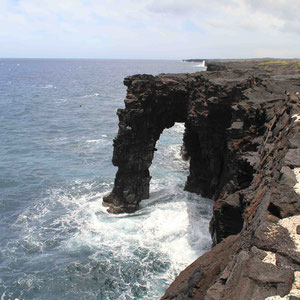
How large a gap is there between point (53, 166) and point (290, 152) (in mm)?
39872

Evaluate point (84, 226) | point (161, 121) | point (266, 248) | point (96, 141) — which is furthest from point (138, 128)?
→ point (96, 141)

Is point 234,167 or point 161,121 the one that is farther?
point 161,121

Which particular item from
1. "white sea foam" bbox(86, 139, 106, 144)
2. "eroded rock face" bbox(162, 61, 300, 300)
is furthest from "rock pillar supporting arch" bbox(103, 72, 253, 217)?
"white sea foam" bbox(86, 139, 106, 144)

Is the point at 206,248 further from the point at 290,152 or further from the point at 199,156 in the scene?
the point at 290,152

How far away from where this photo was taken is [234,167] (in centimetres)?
2027

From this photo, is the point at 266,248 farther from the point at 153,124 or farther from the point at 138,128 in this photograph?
the point at 153,124

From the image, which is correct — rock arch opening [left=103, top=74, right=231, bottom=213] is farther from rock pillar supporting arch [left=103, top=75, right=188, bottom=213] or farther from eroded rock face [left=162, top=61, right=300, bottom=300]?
eroded rock face [left=162, top=61, right=300, bottom=300]

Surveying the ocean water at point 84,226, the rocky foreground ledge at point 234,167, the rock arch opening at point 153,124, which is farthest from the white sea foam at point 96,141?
the rock arch opening at point 153,124

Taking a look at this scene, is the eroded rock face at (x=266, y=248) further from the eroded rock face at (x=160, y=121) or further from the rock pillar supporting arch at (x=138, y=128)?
the rock pillar supporting arch at (x=138, y=128)

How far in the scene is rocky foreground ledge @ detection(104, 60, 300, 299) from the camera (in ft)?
21.2

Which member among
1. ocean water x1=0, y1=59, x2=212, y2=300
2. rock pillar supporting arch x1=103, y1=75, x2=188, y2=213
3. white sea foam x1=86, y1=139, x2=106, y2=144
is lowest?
ocean water x1=0, y1=59, x2=212, y2=300

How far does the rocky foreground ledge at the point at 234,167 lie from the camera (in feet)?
21.2

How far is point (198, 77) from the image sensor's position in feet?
107

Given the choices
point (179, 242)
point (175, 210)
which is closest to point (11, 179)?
point (175, 210)
